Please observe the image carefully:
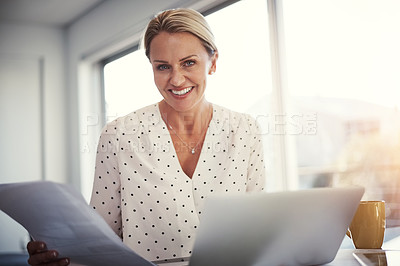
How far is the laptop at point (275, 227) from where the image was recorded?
2.10 feet

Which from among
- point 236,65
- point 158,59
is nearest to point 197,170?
point 158,59

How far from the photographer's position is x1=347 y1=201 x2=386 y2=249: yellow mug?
98cm

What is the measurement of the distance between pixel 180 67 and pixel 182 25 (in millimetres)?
135

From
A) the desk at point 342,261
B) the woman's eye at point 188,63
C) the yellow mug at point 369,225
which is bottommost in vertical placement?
the desk at point 342,261

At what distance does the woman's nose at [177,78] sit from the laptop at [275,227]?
799 millimetres

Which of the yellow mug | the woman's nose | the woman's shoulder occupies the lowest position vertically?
the yellow mug

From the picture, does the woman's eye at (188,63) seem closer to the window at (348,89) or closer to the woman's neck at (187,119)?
the woman's neck at (187,119)

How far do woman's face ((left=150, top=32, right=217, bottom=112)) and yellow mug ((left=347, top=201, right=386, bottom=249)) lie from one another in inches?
28.2

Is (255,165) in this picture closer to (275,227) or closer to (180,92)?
(180,92)

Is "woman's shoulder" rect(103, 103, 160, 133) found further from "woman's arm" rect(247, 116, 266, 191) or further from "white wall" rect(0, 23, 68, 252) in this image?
"white wall" rect(0, 23, 68, 252)

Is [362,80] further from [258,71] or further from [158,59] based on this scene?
[158,59]

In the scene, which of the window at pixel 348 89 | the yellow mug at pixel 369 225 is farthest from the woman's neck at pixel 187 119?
the window at pixel 348 89

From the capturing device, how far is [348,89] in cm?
263

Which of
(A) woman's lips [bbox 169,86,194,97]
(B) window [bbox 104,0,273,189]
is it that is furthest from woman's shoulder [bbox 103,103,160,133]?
(B) window [bbox 104,0,273,189]
